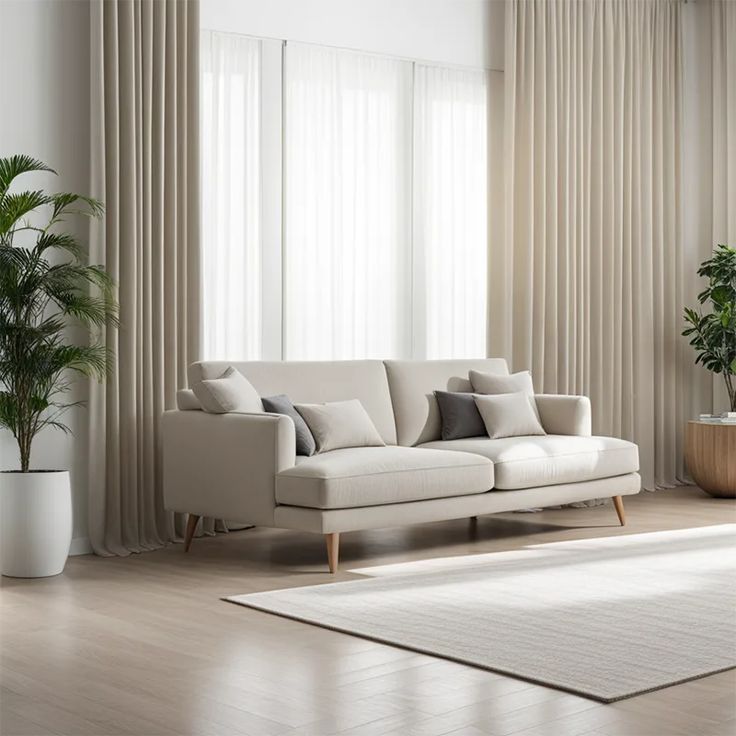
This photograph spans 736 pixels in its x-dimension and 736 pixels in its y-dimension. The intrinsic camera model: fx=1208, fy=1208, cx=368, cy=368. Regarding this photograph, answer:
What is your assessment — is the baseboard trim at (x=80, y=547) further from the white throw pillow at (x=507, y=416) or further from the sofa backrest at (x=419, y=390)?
the white throw pillow at (x=507, y=416)

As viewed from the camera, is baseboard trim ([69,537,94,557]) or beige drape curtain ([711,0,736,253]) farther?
beige drape curtain ([711,0,736,253])

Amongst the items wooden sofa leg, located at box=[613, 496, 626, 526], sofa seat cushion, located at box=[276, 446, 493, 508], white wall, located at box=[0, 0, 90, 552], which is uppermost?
white wall, located at box=[0, 0, 90, 552]

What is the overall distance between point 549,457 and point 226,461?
161 cm

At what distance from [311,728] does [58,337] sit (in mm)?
3010

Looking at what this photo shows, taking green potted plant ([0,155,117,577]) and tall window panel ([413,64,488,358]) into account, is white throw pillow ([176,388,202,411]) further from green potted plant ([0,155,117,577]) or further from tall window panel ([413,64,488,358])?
tall window panel ([413,64,488,358])

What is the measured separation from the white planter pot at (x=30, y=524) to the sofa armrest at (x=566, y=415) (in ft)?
8.71

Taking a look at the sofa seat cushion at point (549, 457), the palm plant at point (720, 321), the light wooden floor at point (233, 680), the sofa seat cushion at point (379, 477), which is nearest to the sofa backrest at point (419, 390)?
the sofa seat cushion at point (549, 457)

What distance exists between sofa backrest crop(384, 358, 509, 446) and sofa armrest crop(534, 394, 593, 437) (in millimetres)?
433

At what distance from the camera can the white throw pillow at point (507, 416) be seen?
20.0ft

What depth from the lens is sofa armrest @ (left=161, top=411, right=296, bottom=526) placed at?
504 cm

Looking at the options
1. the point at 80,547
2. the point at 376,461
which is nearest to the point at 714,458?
the point at 376,461

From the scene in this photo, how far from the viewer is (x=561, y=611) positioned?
4.16 metres

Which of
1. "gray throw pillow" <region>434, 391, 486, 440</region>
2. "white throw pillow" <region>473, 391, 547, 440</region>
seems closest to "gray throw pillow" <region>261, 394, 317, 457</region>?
"gray throw pillow" <region>434, 391, 486, 440</region>

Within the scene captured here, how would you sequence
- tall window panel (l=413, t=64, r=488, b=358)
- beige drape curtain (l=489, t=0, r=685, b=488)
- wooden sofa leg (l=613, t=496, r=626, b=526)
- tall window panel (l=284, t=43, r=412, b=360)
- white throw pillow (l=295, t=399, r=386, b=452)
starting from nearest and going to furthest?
white throw pillow (l=295, t=399, r=386, b=452), wooden sofa leg (l=613, t=496, r=626, b=526), tall window panel (l=284, t=43, r=412, b=360), tall window panel (l=413, t=64, r=488, b=358), beige drape curtain (l=489, t=0, r=685, b=488)
